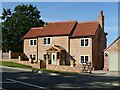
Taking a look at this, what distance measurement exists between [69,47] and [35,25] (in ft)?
62.5

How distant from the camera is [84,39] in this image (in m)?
53.4

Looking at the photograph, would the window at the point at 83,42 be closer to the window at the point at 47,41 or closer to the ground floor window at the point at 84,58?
the ground floor window at the point at 84,58

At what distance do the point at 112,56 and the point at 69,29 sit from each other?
398 inches

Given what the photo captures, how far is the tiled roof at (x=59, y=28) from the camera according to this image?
56438 millimetres

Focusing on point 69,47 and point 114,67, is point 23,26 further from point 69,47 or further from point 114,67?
point 114,67

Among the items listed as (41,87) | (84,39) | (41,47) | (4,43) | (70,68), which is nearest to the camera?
(41,87)

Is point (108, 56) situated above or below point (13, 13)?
below

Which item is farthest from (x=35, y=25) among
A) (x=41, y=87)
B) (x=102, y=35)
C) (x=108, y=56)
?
(x=41, y=87)

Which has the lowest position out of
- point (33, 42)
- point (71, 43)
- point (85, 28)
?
point (71, 43)

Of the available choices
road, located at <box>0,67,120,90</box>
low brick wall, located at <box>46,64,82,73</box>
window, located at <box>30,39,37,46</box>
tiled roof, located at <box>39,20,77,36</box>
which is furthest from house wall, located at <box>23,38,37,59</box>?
road, located at <box>0,67,120,90</box>

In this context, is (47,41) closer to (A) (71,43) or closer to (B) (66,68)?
(A) (71,43)

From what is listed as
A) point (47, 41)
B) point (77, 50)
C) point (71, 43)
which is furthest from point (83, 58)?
point (47, 41)

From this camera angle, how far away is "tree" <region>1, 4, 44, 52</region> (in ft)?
232

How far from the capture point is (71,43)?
5519 cm
